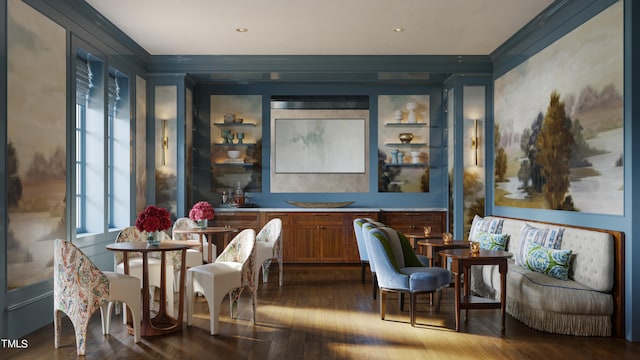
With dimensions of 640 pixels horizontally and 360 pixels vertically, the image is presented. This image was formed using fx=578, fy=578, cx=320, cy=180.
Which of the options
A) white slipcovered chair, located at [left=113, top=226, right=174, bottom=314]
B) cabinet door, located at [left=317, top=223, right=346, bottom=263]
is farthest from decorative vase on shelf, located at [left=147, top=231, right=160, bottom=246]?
cabinet door, located at [left=317, top=223, right=346, bottom=263]

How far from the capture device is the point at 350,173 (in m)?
9.34

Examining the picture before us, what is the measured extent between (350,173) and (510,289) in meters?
4.14

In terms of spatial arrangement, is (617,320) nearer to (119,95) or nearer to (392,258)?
(392,258)

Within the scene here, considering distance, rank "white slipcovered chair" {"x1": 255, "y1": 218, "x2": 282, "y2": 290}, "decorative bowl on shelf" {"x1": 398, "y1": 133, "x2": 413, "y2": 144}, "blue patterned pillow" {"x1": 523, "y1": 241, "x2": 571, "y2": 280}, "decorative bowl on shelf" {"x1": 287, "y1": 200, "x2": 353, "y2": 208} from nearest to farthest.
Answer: "blue patterned pillow" {"x1": 523, "y1": 241, "x2": 571, "y2": 280} < "white slipcovered chair" {"x1": 255, "y1": 218, "x2": 282, "y2": 290} < "decorative bowl on shelf" {"x1": 287, "y1": 200, "x2": 353, "y2": 208} < "decorative bowl on shelf" {"x1": 398, "y1": 133, "x2": 413, "y2": 144}

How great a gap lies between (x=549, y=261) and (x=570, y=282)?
0.30 meters

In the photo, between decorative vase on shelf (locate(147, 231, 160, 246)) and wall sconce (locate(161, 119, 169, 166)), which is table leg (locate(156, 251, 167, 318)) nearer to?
decorative vase on shelf (locate(147, 231, 160, 246))

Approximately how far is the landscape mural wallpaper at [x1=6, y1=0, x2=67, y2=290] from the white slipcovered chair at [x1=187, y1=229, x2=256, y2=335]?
1.36 meters

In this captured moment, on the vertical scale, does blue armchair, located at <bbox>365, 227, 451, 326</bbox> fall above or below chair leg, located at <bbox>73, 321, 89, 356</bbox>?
above

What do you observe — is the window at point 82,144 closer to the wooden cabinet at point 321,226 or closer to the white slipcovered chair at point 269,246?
the white slipcovered chair at point 269,246

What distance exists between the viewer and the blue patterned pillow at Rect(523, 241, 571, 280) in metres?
5.16

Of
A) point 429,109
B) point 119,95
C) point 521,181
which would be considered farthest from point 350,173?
point 119,95

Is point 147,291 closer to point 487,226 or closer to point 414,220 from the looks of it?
point 487,226


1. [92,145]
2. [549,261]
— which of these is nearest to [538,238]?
[549,261]

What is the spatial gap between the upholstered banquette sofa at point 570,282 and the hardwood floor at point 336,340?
0.44 feet
